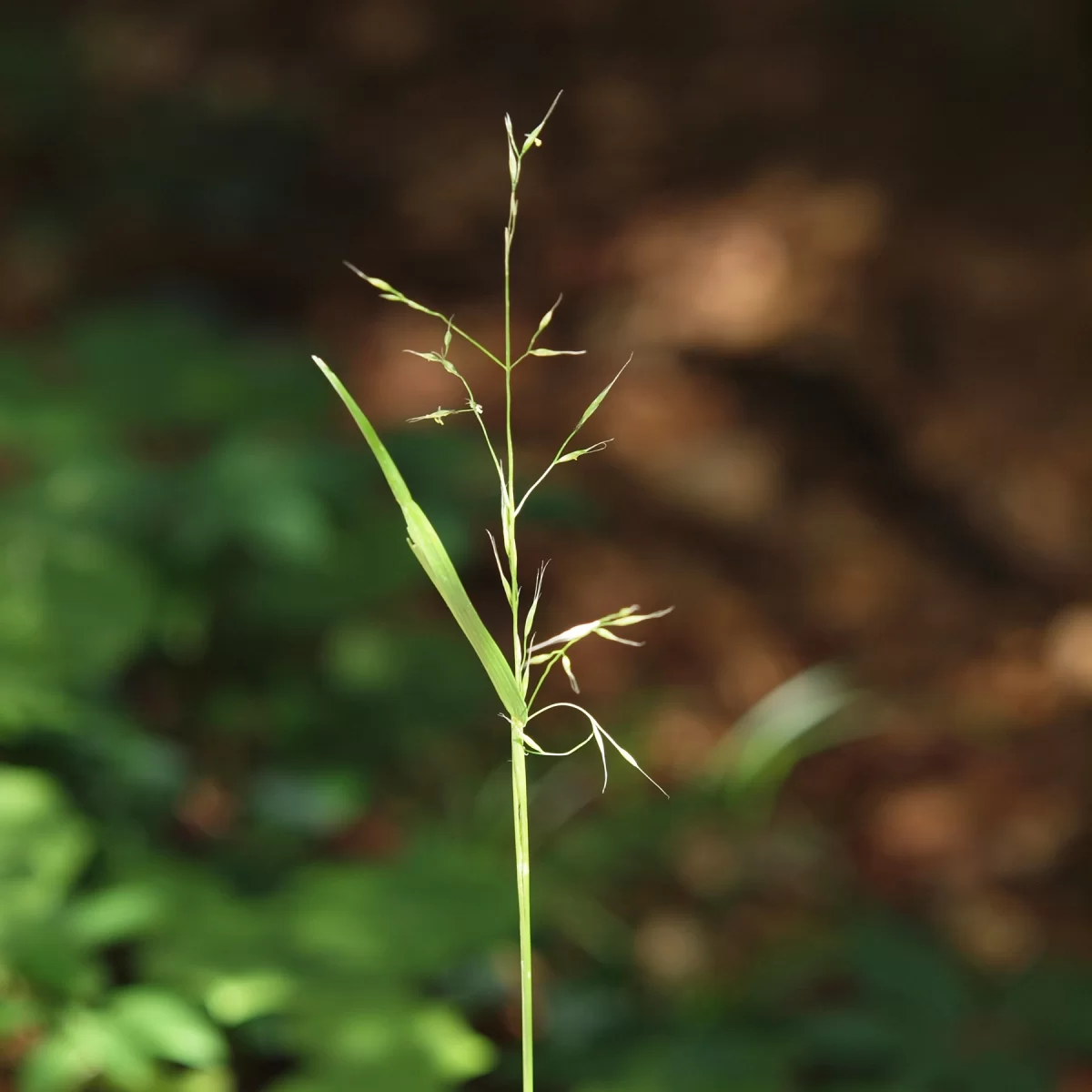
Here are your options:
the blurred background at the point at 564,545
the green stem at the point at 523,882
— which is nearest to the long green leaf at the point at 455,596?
the green stem at the point at 523,882

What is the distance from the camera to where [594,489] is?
2857mm

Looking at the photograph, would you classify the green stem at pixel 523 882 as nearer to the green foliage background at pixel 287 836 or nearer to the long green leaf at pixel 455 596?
the long green leaf at pixel 455 596

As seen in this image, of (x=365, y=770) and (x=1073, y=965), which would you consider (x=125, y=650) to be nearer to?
(x=365, y=770)

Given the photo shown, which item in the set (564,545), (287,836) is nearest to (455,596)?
(287,836)

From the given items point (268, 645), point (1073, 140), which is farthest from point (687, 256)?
point (268, 645)

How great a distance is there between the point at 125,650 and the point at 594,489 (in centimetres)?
152

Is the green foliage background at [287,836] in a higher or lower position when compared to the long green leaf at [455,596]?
higher

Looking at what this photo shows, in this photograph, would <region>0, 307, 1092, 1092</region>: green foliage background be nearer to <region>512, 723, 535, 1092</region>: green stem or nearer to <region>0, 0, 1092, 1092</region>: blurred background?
<region>0, 0, 1092, 1092</region>: blurred background

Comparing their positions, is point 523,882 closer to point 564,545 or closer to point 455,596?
point 455,596

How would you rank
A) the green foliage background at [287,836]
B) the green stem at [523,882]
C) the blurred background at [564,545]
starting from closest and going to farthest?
1. the green stem at [523,882]
2. the green foliage background at [287,836]
3. the blurred background at [564,545]

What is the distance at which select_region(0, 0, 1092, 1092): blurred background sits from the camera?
4.36 ft

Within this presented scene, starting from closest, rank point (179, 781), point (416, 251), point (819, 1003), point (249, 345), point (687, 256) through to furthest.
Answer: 1. point (179, 781)
2. point (819, 1003)
3. point (249, 345)
4. point (687, 256)
5. point (416, 251)

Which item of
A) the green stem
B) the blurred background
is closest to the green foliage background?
the blurred background

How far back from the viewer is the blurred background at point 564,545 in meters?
1.33
